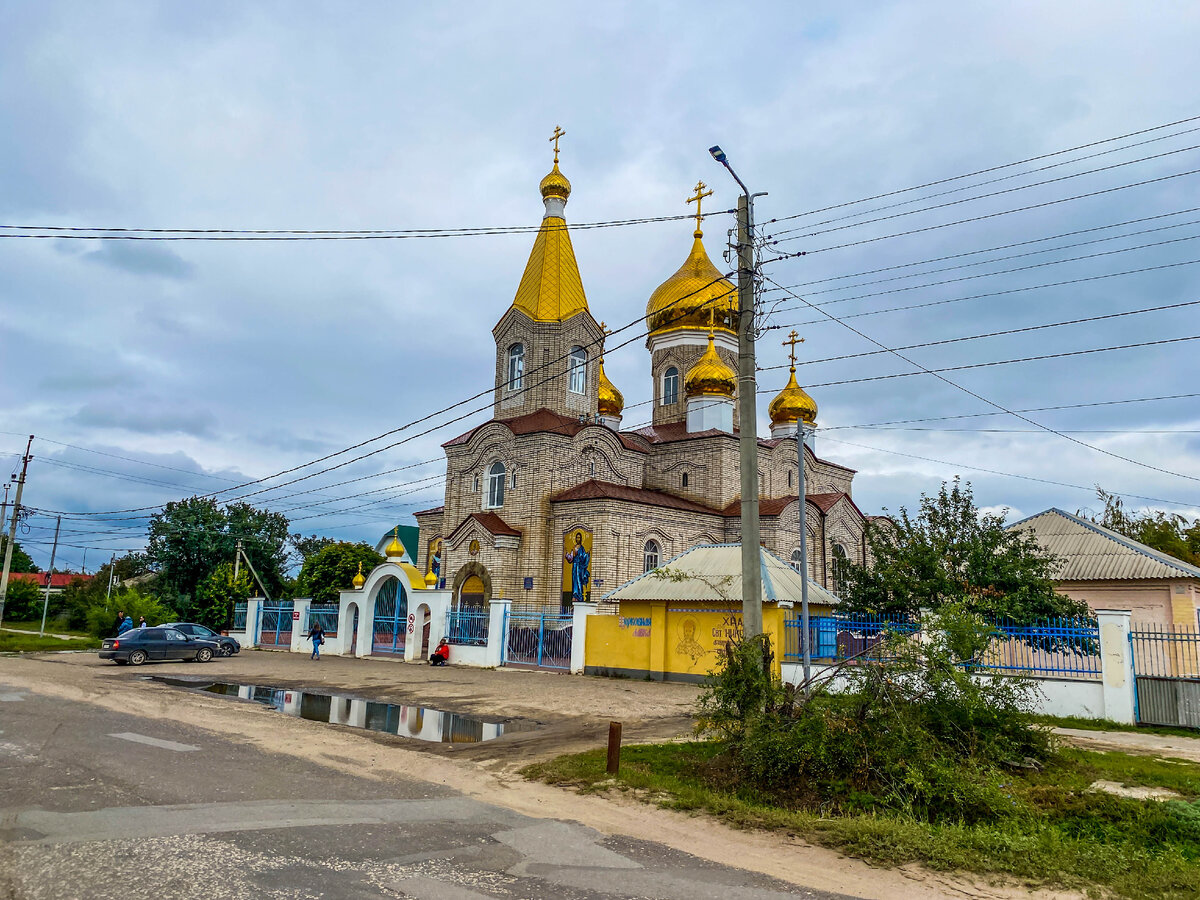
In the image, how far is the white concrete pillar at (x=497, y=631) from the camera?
23.0 metres

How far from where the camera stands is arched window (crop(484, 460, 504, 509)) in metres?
30.2

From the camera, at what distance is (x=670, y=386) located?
35719 mm

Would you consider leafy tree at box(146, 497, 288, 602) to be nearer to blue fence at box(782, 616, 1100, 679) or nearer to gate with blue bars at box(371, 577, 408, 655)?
gate with blue bars at box(371, 577, 408, 655)

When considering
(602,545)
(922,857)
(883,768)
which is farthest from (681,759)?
(602,545)

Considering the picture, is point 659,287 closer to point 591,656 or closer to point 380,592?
point 380,592

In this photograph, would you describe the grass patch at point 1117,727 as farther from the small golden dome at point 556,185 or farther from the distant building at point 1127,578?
the small golden dome at point 556,185

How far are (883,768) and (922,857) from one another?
1.48 metres

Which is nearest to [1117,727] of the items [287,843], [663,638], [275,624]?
[663,638]

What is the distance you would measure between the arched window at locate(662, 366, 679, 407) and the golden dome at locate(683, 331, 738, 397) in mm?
2849

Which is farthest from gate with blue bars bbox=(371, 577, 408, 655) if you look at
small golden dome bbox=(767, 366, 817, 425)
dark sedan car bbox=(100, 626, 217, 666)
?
small golden dome bbox=(767, 366, 817, 425)

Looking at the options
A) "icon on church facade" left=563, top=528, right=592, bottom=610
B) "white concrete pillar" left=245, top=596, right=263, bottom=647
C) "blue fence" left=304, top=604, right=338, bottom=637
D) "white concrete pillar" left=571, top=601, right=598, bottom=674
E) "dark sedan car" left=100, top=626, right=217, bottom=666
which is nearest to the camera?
"white concrete pillar" left=571, top=601, right=598, bottom=674

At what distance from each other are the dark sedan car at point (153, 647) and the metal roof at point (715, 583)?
39.7 feet

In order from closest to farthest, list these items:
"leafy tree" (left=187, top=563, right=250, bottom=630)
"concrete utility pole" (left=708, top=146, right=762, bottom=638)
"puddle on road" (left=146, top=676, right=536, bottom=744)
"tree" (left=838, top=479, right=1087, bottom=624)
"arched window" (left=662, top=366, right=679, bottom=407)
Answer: "concrete utility pole" (left=708, top=146, right=762, bottom=638)
"puddle on road" (left=146, top=676, right=536, bottom=744)
"tree" (left=838, top=479, right=1087, bottom=624)
"leafy tree" (left=187, top=563, right=250, bottom=630)
"arched window" (left=662, top=366, right=679, bottom=407)

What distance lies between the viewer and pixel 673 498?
1235 inches
